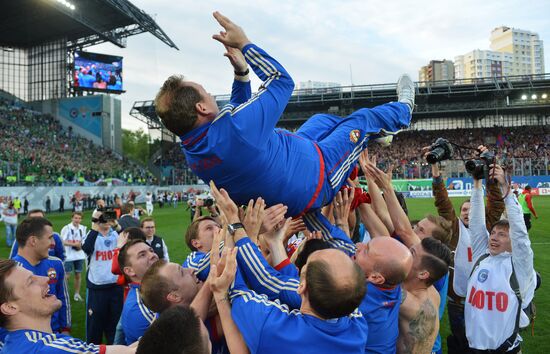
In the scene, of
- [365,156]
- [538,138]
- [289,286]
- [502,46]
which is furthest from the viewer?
[502,46]

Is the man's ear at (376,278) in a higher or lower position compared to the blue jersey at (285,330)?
higher

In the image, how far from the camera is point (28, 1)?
34.8 meters

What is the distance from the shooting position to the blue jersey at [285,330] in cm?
189

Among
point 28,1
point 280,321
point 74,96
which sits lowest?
point 280,321

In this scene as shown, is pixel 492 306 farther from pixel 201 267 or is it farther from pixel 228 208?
pixel 228 208

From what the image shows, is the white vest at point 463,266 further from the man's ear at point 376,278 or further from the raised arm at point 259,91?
the raised arm at point 259,91

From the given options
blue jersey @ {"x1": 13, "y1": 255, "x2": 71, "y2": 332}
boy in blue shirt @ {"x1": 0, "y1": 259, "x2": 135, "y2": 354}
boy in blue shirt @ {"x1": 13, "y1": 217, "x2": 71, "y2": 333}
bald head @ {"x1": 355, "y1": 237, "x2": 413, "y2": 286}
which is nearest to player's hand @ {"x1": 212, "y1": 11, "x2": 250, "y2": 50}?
bald head @ {"x1": 355, "y1": 237, "x2": 413, "y2": 286}

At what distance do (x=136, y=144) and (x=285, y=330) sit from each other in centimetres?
9136

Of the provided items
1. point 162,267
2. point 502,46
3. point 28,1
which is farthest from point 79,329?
point 502,46

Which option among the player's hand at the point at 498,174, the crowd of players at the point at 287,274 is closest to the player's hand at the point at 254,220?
the crowd of players at the point at 287,274

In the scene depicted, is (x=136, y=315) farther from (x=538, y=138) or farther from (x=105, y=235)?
(x=538, y=138)

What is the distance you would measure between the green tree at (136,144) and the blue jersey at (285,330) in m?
87.0

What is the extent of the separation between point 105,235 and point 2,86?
4817cm

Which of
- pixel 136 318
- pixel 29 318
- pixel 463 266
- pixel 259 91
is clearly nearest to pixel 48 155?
pixel 136 318
